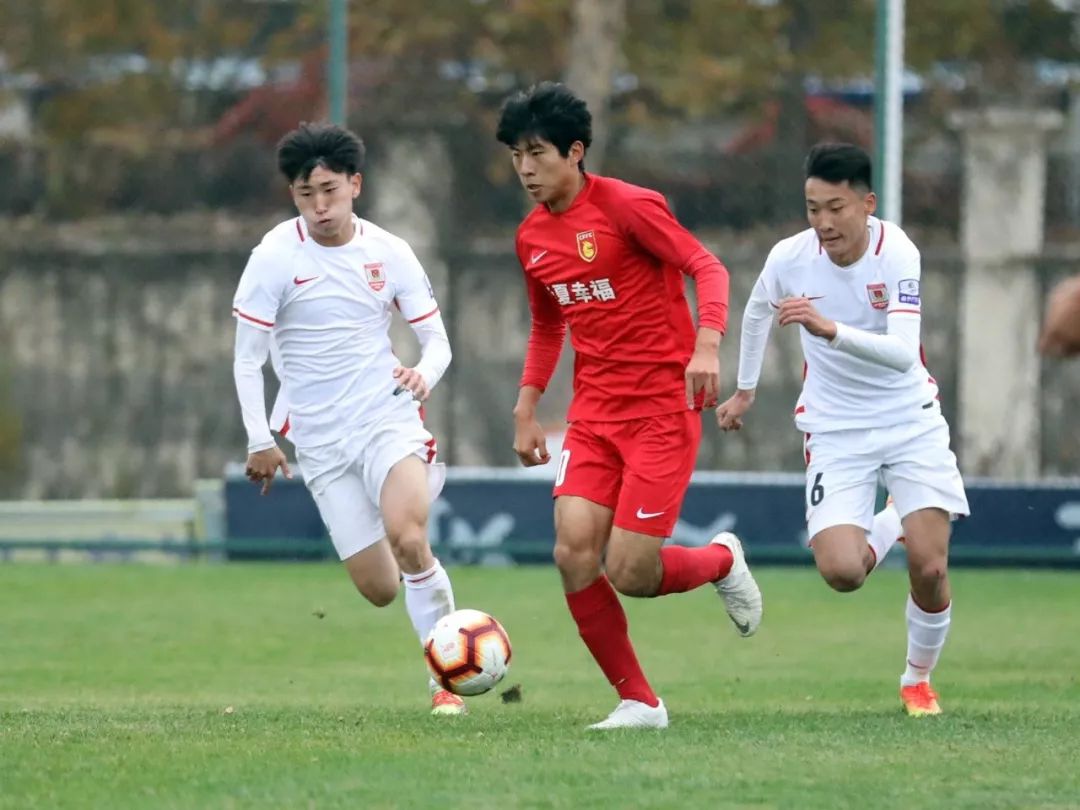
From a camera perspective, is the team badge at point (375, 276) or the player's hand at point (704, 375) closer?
the player's hand at point (704, 375)

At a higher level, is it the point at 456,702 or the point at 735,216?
the point at 735,216

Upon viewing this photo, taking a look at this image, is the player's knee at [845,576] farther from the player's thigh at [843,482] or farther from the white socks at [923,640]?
the white socks at [923,640]

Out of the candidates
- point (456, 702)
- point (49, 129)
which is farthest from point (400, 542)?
point (49, 129)

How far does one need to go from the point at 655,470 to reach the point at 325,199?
2.06 metres

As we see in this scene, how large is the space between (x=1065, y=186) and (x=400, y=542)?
44.4 feet

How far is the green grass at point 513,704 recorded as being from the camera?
6418 millimetres

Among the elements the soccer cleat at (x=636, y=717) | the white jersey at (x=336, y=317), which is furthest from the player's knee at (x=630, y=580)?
the white jersey at (x=336, y=317)

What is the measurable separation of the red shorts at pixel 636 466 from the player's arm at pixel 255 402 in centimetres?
137

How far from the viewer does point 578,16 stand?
2278cm

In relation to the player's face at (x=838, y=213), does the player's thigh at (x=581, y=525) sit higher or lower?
lower

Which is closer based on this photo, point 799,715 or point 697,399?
point 697,399

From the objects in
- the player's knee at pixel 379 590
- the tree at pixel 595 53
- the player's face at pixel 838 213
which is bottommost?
the player's knee at pixel 379 590

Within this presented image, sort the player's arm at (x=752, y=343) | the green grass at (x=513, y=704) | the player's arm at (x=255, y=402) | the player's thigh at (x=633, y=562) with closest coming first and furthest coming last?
the green grass at (x=513, y=704) → the player's thigh at (x=633, y=562) → the player's arm at (x=752, y=343) → the player's arm at (x=255, y=402)

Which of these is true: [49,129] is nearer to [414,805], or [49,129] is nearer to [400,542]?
[400,542]
